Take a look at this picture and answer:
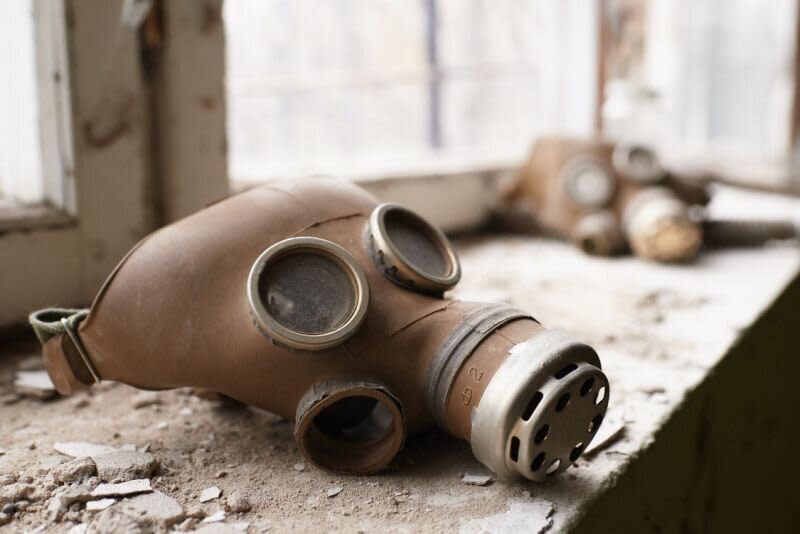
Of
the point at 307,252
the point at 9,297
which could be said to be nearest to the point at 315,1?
the point at 9,297

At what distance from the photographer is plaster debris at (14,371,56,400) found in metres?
1.10

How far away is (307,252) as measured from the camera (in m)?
0.85

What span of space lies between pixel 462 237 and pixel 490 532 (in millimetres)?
1523

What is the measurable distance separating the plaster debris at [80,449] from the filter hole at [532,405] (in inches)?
18.7

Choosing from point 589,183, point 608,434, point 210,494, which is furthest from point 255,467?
point 589,183

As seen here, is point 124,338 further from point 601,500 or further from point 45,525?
point 601,500

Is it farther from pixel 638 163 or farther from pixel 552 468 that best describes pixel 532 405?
pixel 638 163

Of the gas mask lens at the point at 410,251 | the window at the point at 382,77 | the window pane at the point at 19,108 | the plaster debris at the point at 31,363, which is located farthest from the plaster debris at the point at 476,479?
the window at the point at 382,77

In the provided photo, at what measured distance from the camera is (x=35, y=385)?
1114 millimetres

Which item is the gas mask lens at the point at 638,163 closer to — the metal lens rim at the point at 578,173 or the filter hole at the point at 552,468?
the metal lens rim at the point at 578,173

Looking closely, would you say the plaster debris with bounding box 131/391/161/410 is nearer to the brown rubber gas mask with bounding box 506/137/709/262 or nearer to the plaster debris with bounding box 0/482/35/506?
the plaster debris with bounding box 0/482/35/506

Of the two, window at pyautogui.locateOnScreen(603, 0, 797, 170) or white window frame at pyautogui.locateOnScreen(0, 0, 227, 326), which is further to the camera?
window at pyautogui.locateOnScreen(603, 0, 797, 170)

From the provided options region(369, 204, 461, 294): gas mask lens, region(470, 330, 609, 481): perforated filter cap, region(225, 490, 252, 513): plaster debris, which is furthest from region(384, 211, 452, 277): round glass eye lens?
region(225, 490, 252, 513): plaster debris

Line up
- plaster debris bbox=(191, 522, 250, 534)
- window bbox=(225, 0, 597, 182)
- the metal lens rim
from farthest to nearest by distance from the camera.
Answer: window bbox=(225, 0, 597, 182) → the metal lens rim → plaster debris bbox=(191, 522, 250, 534)
